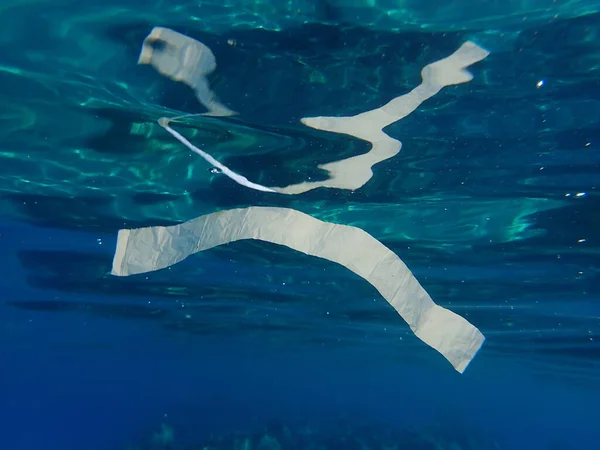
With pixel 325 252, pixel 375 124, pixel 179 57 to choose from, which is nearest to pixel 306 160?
pixel 375 124

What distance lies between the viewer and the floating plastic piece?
6336mm

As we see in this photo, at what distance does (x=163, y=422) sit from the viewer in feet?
90.5

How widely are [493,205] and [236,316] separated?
1779 cm

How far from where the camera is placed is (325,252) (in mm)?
5469

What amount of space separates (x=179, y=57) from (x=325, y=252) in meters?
3.52

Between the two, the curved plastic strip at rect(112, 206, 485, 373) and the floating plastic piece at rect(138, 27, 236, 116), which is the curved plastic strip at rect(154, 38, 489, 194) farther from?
the floating plastic piece at rect(138, 27, 236, 116)

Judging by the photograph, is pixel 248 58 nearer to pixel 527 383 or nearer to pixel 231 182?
pixel 231 182

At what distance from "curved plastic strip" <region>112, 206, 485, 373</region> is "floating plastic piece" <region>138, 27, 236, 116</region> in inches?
92.5

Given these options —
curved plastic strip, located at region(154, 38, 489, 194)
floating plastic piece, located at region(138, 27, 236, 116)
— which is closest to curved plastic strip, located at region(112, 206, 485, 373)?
curved plastic strip, located at region(154, 38, 489, 194)

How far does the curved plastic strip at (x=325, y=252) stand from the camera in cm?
503

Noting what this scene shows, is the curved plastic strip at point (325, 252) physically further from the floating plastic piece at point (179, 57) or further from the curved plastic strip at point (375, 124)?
the floating plastic piece at point (179, 57)

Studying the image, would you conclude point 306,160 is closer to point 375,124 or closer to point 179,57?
point 375,124

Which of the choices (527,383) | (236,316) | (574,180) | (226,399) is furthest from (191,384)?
(574,180)

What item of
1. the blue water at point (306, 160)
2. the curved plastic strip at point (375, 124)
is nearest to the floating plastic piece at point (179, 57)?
the blue water at point (306, 160)
